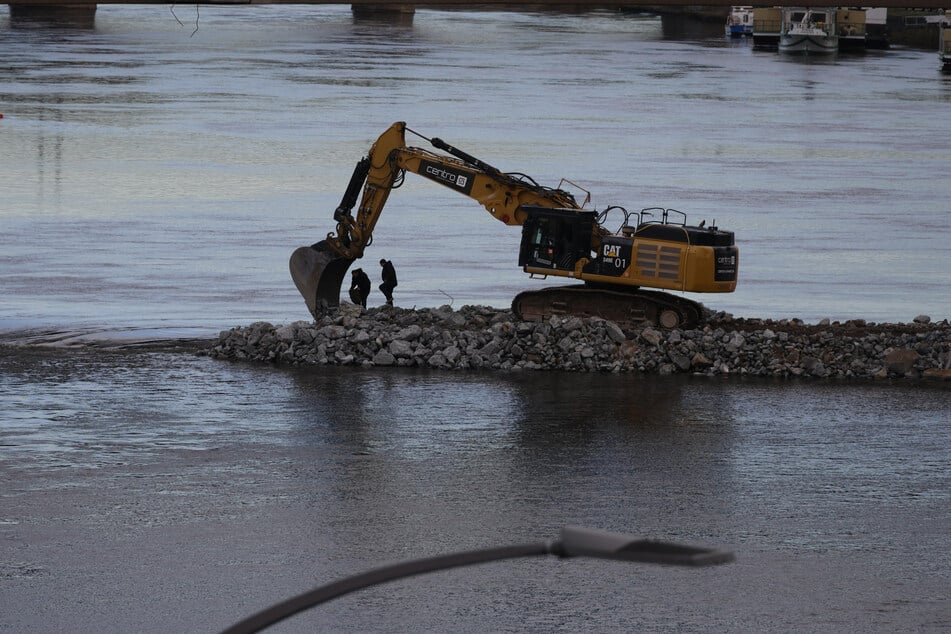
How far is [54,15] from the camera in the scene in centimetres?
16700

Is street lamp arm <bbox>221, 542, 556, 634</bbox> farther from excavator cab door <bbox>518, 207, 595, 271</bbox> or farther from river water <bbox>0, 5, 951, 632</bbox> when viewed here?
excavator cab door <bbox>518, 207, 595, 271</bbox>

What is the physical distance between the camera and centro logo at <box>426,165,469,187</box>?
92.6 ft

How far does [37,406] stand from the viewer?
2423 cm

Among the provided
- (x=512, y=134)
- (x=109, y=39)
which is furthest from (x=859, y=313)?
(x=109, y=39)

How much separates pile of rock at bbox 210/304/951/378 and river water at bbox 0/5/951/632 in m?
0.66

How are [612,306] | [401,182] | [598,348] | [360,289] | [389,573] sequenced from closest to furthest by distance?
[389,573], [598,348], [612,306], [401,182], [360,289]

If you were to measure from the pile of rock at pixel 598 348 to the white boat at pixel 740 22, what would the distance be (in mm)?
132775

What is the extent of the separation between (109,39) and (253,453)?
121 m

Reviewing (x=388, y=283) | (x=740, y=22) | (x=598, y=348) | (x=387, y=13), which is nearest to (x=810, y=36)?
(x=740, y=22)

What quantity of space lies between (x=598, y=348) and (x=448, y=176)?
410 cm

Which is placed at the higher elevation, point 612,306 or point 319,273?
point 319,273

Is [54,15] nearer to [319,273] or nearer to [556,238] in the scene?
[319,273]

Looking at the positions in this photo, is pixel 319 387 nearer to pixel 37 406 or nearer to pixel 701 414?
pixel 37 406

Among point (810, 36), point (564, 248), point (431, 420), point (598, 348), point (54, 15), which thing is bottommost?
point (431, 420)
